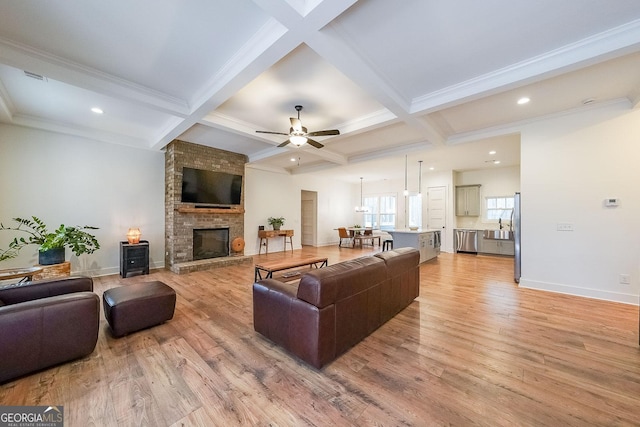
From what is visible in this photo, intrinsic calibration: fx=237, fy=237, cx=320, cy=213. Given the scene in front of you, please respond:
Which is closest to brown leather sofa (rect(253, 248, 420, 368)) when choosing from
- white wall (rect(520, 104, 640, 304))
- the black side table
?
white wall (rect(520, 104, 640, 304))

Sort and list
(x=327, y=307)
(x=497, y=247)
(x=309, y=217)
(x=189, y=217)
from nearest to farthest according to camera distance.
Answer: (x=327, y=307), (x=189, y=217), (x=497, y=247), (x=309, y=217)

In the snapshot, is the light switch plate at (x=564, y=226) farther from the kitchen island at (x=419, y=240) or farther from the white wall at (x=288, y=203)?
the white wall at (x=288, y=203)

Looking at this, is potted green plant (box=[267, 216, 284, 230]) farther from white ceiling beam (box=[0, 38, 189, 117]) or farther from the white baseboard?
the white baseboard

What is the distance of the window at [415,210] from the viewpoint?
896 centimetres

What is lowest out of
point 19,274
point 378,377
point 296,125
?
point 378,377

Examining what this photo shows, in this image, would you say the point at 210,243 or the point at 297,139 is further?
the point at 210,243

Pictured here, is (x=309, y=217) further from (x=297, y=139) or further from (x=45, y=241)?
(x=45, y=241)

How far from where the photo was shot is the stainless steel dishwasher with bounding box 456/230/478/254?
24.9 ft

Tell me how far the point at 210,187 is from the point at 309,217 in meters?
4.78

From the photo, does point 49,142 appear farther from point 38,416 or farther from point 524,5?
point 524,5

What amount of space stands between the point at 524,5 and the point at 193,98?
12.7 ft

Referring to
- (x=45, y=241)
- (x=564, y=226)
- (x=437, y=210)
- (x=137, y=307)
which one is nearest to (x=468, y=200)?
(x=437, y=210)

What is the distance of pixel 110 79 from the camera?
2971mm

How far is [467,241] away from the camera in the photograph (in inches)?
304
